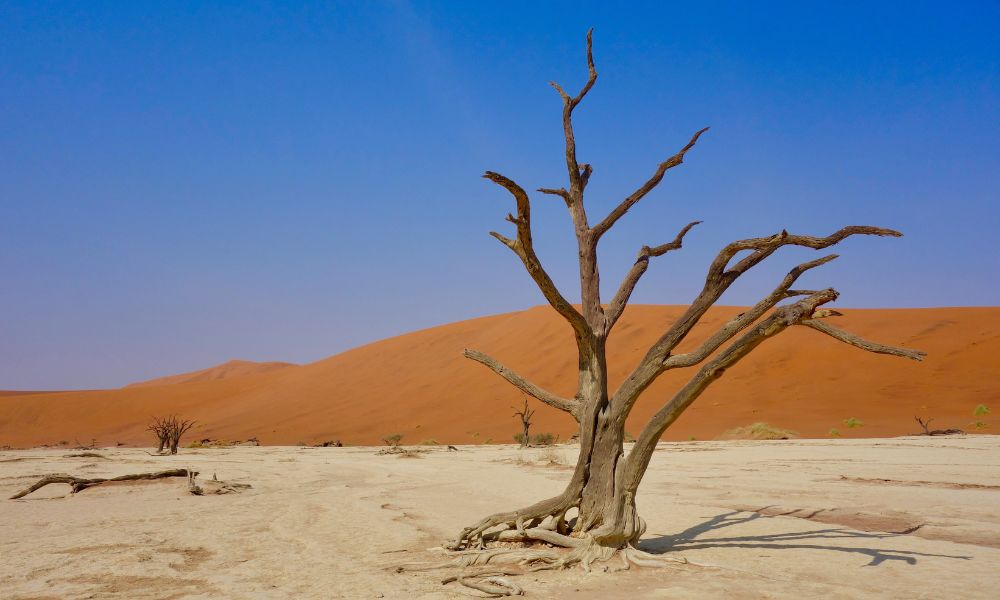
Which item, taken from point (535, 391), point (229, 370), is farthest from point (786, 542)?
point (229, 370)

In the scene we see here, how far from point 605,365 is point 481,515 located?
3.71 meters

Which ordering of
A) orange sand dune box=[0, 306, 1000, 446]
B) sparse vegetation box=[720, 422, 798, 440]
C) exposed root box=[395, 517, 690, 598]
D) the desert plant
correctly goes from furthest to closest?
orange sand dune box=[0, 306, 1000, 446] < the desert plant < sparse vegetation box=[720, 422, 798, 440] < exposed root box=[395, 517, 690, 598]

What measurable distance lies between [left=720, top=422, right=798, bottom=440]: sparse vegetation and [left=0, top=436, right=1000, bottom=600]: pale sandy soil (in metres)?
9.37

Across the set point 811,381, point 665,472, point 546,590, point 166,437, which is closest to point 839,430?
point 811,381

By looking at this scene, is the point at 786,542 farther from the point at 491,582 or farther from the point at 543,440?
the point at 543,440

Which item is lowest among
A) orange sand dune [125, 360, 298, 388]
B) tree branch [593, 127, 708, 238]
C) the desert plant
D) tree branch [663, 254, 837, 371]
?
the desert plant

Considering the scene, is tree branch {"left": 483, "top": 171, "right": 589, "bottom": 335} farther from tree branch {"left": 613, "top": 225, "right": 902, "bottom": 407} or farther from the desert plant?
the desert plant

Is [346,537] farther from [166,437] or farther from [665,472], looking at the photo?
[166,437]

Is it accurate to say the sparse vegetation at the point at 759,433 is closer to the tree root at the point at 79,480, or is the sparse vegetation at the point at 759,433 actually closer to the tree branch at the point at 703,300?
the tree root at the point at 79,480

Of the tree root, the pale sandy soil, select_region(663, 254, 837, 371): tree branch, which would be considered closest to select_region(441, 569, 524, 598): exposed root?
the pale sandy soil

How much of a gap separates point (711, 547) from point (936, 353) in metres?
33.1

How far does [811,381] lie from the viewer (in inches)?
1257

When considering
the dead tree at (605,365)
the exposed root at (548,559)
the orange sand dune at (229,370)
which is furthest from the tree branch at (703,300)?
the orange sand dune at (229,370)

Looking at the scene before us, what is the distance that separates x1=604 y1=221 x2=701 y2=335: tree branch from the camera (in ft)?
20.8
